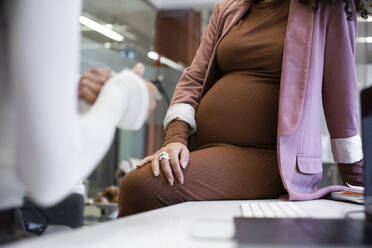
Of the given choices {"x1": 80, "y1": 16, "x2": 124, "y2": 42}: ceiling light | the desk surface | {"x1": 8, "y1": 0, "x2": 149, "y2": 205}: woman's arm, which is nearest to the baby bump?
the desk surface

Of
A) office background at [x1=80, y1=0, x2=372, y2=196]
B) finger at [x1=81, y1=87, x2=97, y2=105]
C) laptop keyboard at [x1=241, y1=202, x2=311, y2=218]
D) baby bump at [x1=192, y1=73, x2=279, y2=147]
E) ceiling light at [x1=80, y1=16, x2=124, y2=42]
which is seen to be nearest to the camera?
finger at [x1=81, y1=87, x2=97, y2=105]

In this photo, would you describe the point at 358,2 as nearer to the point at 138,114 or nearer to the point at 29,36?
the point at 138,114

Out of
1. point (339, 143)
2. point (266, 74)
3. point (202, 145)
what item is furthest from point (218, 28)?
point (339, 143)

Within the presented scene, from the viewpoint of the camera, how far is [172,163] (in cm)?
96

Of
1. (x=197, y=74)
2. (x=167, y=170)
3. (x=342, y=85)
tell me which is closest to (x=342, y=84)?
(x=342, y=85)

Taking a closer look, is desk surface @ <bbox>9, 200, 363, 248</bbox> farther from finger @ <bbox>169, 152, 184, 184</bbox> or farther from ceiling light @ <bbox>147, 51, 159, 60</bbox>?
ceiling light @ <bbox>147, 51, 159, 60</bbox>

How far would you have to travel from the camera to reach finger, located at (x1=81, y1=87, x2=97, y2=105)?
508mm

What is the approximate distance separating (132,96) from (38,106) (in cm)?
14

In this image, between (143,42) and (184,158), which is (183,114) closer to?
(184,158)

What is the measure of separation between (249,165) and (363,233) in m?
0.55

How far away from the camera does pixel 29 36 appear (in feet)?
1.30

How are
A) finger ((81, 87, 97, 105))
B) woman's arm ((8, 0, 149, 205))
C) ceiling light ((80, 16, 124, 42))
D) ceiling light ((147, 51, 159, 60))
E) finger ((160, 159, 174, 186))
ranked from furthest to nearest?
ceiling light ((147, 51, 159, 60))
ceiling light ((80, 16, 124, 42))
finger ((160, 159, 174, 186))
finger ((81, 87, 97, 105))
woman's arm ((8, 0, 149, 205))

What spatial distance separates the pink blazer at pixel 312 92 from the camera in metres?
1.02

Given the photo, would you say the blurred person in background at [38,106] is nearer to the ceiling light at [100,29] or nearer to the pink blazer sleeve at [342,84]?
the pink blazer sleeve at [342,84]
